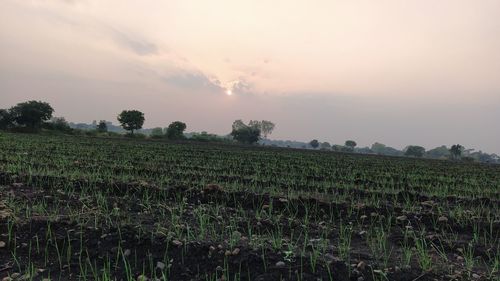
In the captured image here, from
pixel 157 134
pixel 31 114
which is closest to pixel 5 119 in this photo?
pixel 31 114

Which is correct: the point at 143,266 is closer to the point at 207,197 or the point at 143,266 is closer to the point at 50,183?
the point at 207,197

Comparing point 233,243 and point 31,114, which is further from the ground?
point 31,114

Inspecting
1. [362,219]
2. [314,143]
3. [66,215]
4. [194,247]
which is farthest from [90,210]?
[314,143]

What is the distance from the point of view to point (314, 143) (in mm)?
148625

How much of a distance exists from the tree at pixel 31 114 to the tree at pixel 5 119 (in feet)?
1.93

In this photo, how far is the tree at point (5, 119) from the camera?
61438mm

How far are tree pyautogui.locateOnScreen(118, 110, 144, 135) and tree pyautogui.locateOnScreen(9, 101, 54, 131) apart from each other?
45.1 ft

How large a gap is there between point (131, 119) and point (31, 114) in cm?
1801

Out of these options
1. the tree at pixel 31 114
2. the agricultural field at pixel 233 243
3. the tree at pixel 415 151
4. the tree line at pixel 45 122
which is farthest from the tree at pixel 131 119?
the tree at pixel 415 151

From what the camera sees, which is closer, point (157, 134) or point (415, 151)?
point (157, 134)

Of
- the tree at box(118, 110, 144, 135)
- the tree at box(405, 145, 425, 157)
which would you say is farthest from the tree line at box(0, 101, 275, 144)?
the tree at box(405, 145, 425, 157)

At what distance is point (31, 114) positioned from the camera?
2477 inches

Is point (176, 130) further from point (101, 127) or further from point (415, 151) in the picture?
point (415, 151)

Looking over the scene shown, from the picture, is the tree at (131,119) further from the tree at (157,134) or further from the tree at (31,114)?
the tree at (31,114)
